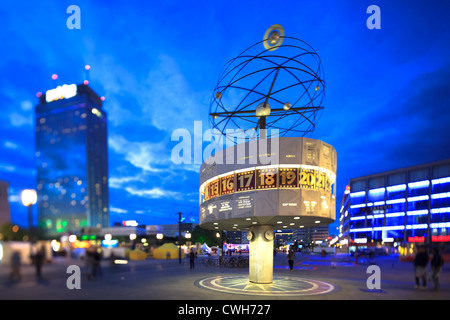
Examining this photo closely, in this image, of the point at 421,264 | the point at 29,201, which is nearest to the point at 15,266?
the point at 29,201

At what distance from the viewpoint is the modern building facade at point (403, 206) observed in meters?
73.4

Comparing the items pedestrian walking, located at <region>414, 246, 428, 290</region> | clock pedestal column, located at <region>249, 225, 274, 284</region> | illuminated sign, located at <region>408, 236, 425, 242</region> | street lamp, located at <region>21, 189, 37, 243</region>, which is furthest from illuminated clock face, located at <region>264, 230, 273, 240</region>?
illuminated sign, located at <region>408, 236, 425, 242</region>

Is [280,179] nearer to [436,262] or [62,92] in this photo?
[436,262]

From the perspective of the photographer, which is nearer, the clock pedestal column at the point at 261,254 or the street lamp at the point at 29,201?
the street lamp at the point at 29,201

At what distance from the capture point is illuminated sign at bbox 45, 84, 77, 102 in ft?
33.1

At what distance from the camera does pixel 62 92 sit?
1088 centimetres

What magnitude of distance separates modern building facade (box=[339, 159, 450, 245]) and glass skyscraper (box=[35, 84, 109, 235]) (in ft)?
270

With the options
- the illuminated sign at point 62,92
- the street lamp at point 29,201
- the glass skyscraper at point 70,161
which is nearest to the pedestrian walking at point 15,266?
the street lamp at point 29,201

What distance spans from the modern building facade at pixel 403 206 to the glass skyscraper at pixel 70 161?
8223 cm

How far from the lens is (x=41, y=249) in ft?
26.7

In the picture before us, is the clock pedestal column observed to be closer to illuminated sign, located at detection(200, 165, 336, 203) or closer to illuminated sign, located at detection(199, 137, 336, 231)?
illuminated sign, located at detection(199, 137, 336, 231)

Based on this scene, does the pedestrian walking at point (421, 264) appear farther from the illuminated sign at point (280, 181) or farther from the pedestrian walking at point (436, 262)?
the illuminated sign at point (280, 181)
